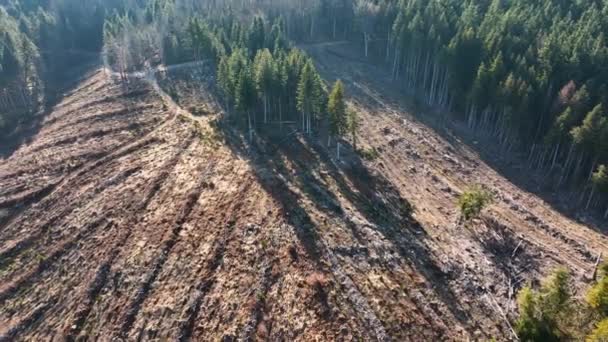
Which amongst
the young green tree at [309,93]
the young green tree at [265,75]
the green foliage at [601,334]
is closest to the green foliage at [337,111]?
the young green tree at [309,93]

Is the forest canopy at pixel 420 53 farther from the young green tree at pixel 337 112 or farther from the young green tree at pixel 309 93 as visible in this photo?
the young green tree at pixel 337 112

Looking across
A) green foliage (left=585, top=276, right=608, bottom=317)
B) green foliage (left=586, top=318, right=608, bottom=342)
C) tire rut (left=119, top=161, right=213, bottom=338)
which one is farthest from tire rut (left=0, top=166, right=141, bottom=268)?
green foliage (left=585, top=276, right=608, bottom=317)

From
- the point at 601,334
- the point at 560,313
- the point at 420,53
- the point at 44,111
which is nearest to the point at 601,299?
the point at 560,313

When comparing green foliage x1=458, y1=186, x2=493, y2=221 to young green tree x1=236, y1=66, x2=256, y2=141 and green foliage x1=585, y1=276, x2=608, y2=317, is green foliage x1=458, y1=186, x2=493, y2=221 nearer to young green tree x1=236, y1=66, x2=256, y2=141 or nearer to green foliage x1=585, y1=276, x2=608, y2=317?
green foliage x1=585, y1=276, x2=608, y2=317

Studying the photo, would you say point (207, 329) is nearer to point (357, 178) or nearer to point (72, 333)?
point (72, 333)

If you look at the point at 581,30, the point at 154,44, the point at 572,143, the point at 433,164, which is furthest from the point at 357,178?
the point at 154,44

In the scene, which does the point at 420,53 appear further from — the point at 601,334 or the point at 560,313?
the point at 601,334
